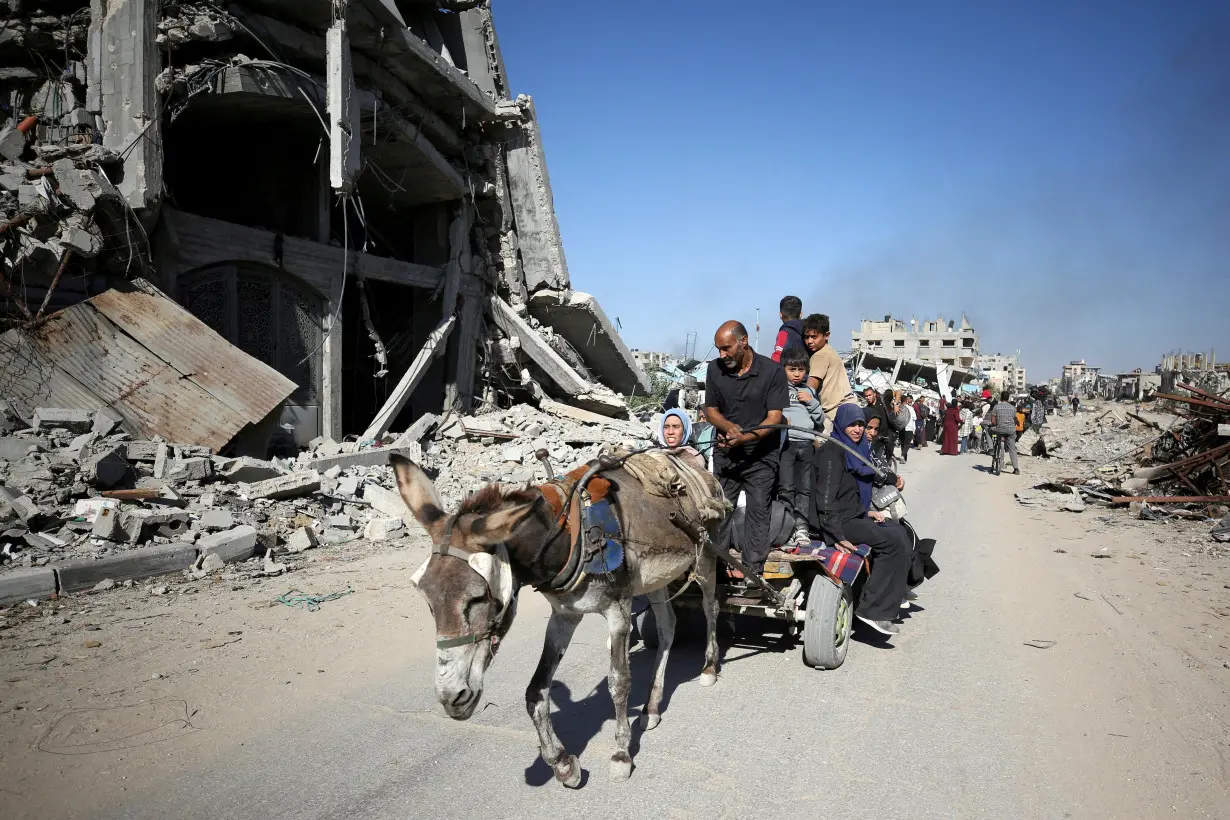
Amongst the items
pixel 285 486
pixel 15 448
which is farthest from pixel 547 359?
pixel 15 448

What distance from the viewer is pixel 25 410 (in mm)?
8156

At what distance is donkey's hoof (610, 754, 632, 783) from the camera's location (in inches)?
144

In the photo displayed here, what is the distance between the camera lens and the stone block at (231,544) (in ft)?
23.5

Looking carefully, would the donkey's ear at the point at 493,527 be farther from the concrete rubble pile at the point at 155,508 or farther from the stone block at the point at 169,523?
the stone block at the point at 169,523

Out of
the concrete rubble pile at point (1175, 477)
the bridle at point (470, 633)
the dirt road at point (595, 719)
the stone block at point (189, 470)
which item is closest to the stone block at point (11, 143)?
the stone block at point (189, 470)

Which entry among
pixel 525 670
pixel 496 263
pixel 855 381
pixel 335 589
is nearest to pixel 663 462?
pixel 525 670

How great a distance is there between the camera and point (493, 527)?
9.59ft

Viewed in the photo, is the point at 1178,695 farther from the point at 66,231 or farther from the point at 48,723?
the point at 66,231

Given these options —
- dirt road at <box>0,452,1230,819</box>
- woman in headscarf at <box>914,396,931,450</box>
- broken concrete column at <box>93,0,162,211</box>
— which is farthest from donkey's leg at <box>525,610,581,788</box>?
woman in headscarf at <box>914,396,931,450</box>

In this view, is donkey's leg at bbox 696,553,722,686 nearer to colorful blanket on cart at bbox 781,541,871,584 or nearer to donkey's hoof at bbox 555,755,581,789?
colorful blanket on cart at bbox 781,541,871,584

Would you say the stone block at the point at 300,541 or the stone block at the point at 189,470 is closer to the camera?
the stone block at the point at 300,541

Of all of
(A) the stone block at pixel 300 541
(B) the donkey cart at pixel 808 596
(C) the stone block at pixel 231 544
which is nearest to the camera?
(B) the donkey cart at pixel 808 596

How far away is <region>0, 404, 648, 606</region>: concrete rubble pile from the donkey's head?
2.12m

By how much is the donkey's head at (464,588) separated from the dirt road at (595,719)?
85 centimetres
